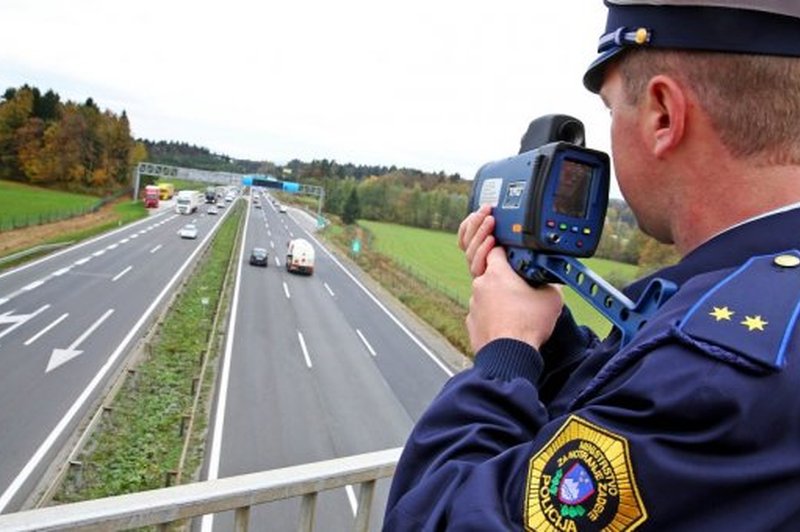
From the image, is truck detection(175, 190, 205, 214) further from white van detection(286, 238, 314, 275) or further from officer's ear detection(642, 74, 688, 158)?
officer's ear detection(642, 74, 688, 158)

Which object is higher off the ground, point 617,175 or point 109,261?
point 617,175

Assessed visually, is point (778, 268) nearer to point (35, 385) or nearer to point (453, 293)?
point (35, 385)

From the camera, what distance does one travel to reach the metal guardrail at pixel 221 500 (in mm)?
1588

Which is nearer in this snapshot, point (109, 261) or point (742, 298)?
point (742, 298)

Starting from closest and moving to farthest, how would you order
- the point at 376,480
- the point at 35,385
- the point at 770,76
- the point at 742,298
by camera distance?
the point at 742,298 → the point at 770,76 → the point at 376,480 → the point at 35,385

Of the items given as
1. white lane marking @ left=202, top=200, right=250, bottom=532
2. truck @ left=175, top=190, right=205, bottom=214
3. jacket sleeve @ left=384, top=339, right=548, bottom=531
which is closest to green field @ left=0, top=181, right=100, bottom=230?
truck @ left=175, top=190, right=205, bottom=214

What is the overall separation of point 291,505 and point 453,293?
2331 centimetres

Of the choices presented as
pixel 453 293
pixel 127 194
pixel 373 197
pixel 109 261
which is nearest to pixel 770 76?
pixel 453 293

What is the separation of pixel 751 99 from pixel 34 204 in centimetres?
5855

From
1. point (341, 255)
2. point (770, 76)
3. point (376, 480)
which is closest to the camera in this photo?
point (770, 76)

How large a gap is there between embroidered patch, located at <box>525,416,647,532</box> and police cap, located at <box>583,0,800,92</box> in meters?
0.63

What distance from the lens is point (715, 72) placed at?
3.41 feet

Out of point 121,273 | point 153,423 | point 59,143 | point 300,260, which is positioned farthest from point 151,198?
point 153,423

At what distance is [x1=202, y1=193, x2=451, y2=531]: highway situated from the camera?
526 inches
